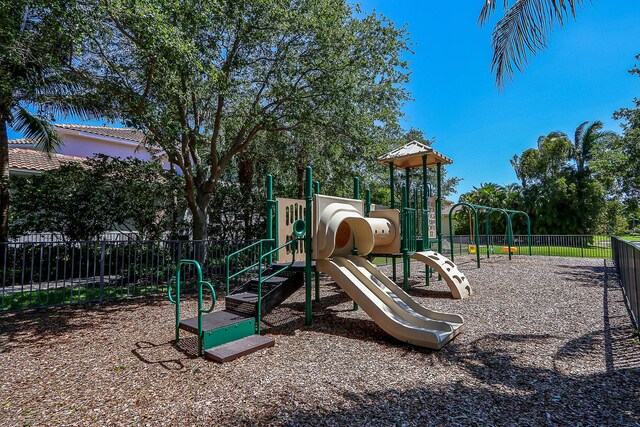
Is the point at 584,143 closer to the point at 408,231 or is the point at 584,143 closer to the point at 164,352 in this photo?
the point at 408,231

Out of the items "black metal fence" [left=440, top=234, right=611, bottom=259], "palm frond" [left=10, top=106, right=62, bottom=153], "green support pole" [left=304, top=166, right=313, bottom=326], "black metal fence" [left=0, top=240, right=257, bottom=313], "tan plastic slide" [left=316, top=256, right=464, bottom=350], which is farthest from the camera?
"black metal fence" [left=440, top=234, right=611, bottom=259]

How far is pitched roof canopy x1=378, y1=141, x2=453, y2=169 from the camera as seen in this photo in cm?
925

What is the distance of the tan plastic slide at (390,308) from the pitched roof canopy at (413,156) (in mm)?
4180

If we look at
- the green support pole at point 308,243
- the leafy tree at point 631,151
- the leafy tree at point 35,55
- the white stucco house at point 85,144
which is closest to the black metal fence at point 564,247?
the leafy tree at point 631,151

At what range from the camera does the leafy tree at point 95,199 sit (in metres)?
9.29

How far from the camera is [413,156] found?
30.9 feet

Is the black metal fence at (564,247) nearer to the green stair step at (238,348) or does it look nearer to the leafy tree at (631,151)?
the leafy tree at (631,151)

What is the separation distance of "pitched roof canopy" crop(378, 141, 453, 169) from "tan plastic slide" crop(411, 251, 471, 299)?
2650mm

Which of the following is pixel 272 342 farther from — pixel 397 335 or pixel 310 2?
pixel 310 2

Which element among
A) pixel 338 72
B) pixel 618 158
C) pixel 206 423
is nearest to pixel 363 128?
pixel 338 72

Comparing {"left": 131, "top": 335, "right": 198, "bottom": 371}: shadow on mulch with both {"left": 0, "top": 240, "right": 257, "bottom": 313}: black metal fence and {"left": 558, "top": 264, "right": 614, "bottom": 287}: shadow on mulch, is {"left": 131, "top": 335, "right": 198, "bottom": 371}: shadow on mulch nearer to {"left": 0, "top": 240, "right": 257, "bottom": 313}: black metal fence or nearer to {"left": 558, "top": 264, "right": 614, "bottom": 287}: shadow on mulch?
{"left": 0, "top": 240, "right": 257, "bottom": 313}: black metal fence

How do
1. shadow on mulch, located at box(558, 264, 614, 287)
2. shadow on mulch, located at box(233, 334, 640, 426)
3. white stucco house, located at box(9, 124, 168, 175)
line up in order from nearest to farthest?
shadow on mulch, located at box(233, 334, 640, 426) → shadow on mulch, located at box(558, 264, 614, 287) → white stucco house, located at box(9, 124, 168, 175)

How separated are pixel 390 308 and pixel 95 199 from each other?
894 centimetres

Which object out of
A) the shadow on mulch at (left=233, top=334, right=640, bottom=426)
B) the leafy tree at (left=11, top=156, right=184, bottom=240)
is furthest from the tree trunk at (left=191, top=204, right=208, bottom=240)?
the shadow on mulch at (left=233, top=334, right=640, bottom=426)
